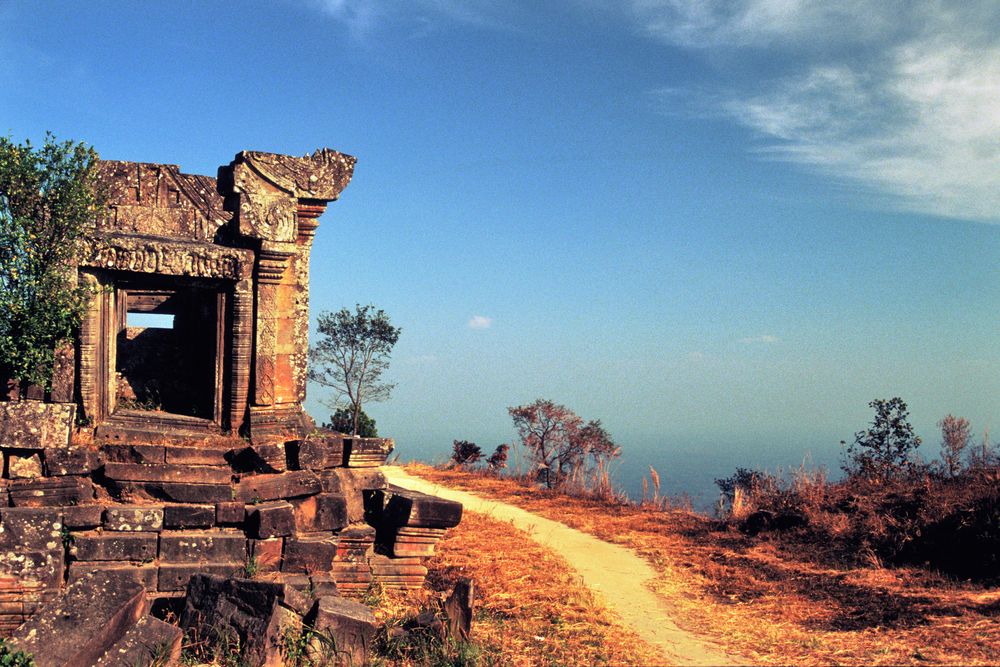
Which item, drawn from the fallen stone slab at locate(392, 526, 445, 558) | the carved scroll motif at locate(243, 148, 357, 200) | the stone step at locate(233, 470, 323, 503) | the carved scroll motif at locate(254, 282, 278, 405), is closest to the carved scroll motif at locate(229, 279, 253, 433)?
the carved scroll motif at locate(254, 282, 278, 405)

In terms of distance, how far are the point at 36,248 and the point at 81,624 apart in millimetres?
4140

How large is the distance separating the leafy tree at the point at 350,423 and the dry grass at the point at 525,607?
1294 cm

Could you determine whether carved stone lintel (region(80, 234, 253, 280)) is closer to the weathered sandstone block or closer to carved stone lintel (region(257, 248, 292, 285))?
carved stone lintel (region(257, 248, 292, 285))

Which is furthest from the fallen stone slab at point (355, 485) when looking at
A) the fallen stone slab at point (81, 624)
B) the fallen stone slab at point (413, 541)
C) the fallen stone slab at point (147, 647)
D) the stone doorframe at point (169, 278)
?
the fallen stone slab at point (147, 647)

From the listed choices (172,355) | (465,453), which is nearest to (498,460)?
(465,453)

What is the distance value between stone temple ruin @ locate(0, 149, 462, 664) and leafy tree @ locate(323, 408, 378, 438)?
539 inches

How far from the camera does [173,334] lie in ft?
42.2

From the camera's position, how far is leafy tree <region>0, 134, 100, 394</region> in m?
8.66

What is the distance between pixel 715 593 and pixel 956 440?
5.83m

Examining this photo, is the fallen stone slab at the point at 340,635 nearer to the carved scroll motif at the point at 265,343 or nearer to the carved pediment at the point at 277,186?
the carved scroll motif at the point at 265,343

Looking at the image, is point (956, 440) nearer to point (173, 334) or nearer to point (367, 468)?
point (367, 468)

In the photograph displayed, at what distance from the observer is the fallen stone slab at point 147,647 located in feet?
21.1

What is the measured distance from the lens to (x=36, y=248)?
8789mm

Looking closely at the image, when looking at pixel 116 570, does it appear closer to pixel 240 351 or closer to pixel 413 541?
pixel 240 351
